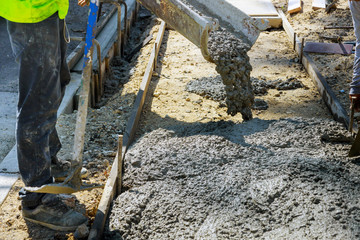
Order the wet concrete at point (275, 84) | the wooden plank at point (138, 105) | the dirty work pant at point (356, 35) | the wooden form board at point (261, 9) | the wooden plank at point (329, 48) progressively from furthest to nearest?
the wooden form board at point (261, 9) → the wooden plank at point (329, 48) → the wet concrete at point (275, 84) → the wooden plank at point (138, 105) → the dirty work pant at point (356, 35)

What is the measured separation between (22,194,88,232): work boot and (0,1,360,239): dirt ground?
66 millimetres

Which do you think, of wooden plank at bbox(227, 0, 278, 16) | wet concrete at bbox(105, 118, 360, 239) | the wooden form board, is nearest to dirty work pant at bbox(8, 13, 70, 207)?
wet concrete at bbox(105, 118, 360, 239)

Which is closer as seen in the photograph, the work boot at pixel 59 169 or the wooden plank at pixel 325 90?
the work boot at pixel 59 169

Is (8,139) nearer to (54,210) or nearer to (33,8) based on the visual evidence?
(54,210)

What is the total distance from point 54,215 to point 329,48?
549 centimetres

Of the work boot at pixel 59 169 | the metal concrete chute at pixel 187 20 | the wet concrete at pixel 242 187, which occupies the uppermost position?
the metal concrete chute at pixel 187 20

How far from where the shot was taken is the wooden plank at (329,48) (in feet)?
24.1

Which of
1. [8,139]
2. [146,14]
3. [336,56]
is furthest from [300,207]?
[146,14]

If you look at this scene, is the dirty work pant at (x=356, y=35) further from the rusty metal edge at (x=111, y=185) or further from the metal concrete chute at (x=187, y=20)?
the rusty metal edge at (x=111, y=185)

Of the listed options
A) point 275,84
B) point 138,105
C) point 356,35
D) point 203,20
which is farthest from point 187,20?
point 275,84

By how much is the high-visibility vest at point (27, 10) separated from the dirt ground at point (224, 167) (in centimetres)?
151

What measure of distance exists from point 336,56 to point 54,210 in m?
5.32

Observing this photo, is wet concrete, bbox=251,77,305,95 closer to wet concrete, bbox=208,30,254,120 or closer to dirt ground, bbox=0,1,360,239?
dirt ground, bbox=0,1,360,239

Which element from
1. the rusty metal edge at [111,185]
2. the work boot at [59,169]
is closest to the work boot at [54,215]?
the rusty metal edge at [111,185]
